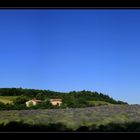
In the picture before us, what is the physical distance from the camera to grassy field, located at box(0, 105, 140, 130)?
2.21 meters

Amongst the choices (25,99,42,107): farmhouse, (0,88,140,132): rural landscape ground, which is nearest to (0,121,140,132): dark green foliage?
(0,88,140,132): rural landscape ground

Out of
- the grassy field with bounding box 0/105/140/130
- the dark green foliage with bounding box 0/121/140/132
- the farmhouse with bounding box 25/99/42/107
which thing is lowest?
the dark green foliage with bounding box 0/121/140/132

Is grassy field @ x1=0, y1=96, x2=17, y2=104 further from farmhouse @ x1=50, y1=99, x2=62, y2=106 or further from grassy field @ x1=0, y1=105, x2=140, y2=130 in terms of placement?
farmhouse @ x1=50, y1=99, x2=62, y2=106

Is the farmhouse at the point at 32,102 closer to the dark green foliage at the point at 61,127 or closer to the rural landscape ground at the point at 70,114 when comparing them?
the rural landscape ground at the point at 70,114

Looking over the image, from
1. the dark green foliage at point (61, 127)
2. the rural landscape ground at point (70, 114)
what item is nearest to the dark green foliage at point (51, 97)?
the rural landscape ground at point (70, 114)

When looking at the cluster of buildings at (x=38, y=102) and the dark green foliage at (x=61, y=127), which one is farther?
the cluster of buildings at (x=38, y=102)

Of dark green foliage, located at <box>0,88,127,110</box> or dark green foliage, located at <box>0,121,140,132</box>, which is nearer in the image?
dark green foliage, located at <box>0,121,140,132</box>

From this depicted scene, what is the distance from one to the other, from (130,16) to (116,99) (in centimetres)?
81

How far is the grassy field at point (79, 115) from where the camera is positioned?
2211mm

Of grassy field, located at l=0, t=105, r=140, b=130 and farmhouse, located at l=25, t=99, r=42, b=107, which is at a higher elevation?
farmhouse, located at l=25, t=99, r=42, b=107

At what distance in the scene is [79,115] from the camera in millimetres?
2297

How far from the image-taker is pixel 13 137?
1.98m

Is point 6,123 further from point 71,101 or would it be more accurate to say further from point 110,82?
point 110,82

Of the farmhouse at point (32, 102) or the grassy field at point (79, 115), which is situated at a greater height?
the farmhouse at point (32, 102)
